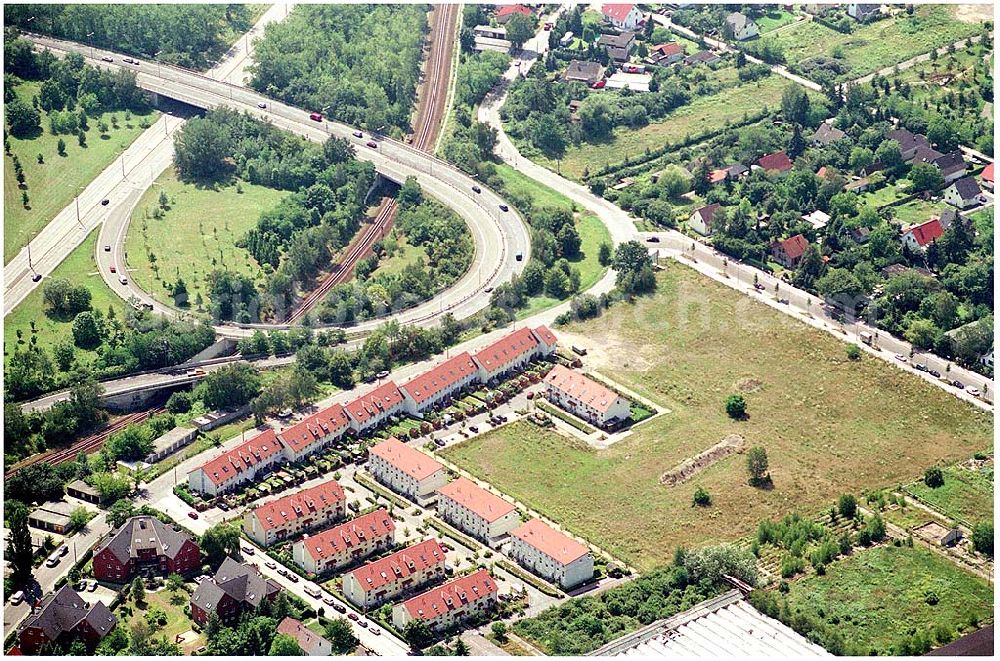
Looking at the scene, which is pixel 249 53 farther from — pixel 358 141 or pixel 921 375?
pixel 921 375

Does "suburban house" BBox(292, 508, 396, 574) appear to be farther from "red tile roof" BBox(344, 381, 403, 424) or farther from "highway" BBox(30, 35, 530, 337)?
"highway" BBox(30, 35, 530, 337)

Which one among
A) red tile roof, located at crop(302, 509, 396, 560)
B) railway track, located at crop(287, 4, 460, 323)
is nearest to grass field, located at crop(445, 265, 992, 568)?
red tile roof, located at crop(302, 509, 396, 560)

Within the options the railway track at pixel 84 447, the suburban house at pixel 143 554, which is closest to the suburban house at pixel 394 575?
the suburban house at pixel 143 554

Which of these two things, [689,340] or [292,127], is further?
[292,127]

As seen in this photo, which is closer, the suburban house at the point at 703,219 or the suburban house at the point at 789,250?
the suburban house at the point at 789,250

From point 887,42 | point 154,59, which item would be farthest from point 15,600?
point 887,42

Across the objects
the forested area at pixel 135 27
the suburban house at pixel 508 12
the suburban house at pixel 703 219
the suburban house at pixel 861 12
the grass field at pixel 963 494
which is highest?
the forested area at pixel 135 27

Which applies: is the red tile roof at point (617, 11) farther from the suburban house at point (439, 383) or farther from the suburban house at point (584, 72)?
the suburban house at point (439, 383)

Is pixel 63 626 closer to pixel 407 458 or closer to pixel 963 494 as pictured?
pixel 407 458
